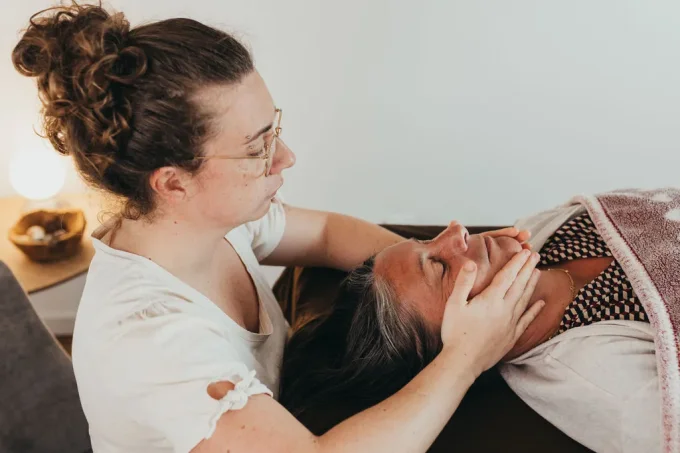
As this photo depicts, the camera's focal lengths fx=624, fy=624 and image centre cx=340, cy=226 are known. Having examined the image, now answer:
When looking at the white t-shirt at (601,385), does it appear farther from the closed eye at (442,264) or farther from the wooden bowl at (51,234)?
the wooden bowl at (51,234)

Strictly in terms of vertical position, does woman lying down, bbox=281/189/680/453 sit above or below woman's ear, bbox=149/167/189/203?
below

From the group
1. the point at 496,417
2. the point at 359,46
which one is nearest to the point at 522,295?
the point at 496,417

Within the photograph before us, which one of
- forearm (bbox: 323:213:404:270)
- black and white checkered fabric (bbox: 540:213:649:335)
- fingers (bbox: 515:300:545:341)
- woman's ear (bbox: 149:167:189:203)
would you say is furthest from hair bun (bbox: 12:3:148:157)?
black and white checkered fabric (bbox: 540:213:649:335)

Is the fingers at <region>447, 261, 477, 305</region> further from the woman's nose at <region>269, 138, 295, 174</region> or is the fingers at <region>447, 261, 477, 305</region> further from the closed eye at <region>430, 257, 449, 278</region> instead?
the woman's nose at <region>269, 138, 295, 174</region>

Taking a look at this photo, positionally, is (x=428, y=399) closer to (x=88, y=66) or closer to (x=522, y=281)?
(x=522, y=281)

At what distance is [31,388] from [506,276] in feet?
3.51

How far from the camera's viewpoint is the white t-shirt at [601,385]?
1070mm

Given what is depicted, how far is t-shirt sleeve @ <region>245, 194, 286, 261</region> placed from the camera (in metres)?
1.46

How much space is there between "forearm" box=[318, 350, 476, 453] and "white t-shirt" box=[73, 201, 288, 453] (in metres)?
0.15

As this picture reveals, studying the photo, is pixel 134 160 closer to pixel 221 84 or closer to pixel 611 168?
pixel 221 84

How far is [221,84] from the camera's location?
100 centimetres

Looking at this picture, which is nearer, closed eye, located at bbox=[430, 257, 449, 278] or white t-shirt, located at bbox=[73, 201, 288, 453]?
white t-shirt, located at bbox=[73, 201, 288, 453]

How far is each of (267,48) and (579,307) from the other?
3.99 feet

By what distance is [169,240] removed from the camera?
111 centimetres
